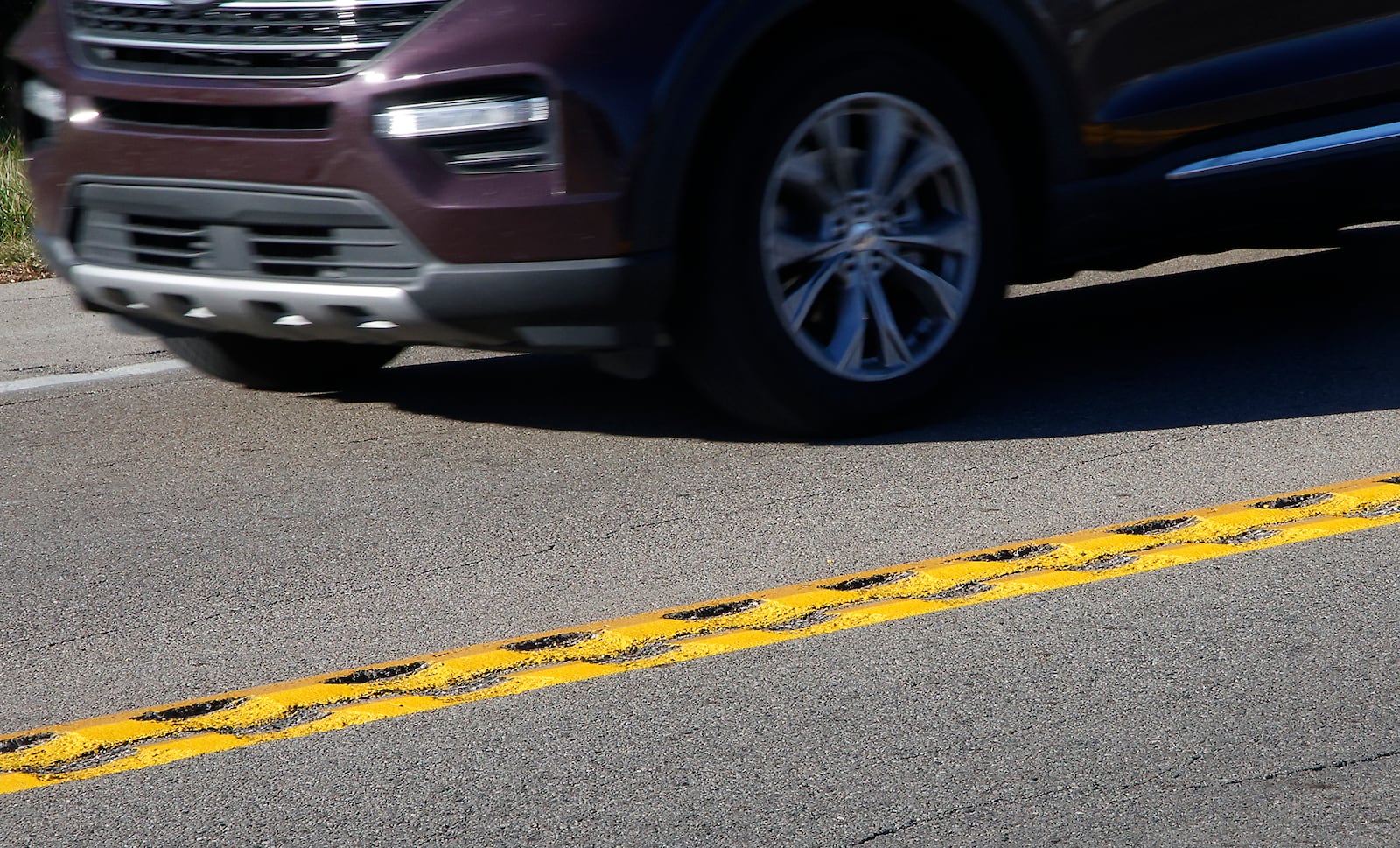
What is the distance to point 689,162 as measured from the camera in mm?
4113

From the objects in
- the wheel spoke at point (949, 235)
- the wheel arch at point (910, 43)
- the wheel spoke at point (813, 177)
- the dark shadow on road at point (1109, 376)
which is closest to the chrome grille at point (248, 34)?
the wheel arch at point (910, 43)

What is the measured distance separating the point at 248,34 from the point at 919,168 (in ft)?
5.18

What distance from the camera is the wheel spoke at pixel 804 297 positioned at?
4348mm

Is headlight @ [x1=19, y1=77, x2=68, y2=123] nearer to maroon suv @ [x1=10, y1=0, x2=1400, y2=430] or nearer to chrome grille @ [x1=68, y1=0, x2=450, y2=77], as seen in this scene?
maroon suv @ [x1=10, y1=0, x2=1400, y2=430]

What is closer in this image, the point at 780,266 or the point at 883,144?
the point at 780,266

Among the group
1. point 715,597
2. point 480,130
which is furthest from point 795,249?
point 715,597

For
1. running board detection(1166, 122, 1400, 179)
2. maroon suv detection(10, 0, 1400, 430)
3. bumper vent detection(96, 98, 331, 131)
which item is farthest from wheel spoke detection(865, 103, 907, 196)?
bumper vent detection(96, 98, 331, 131)

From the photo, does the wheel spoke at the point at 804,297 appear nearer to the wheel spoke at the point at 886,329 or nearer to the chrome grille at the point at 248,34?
the wheel spoke at the point at 886,329

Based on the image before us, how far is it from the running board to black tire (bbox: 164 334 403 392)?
7.35 feet

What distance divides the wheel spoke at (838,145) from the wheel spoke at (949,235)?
20 cm

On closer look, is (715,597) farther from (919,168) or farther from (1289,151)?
(1289,151)

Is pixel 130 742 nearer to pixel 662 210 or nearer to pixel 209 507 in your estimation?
pixel 209 507

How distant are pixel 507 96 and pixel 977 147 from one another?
4.03 ft

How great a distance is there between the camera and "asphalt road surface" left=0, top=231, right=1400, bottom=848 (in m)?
2.59
